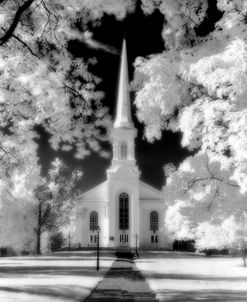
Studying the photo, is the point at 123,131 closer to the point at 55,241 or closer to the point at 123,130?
the point at 123,130

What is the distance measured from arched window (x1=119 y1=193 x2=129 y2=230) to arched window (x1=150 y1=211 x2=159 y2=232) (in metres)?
4.17

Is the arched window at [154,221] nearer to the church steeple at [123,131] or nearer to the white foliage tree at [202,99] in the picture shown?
the church steeple at [123,131]

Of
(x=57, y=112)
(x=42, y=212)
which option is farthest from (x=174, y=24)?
(x=42, y=212)

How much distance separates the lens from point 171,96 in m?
10.5

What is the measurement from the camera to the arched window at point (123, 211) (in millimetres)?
75000

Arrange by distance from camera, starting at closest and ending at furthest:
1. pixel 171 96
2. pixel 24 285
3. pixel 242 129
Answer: pixel 242 129, pixel 171 96, pixel 24 285

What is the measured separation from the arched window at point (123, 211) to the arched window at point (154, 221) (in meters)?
4.17

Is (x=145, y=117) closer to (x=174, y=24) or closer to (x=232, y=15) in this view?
(x=174, y=24)

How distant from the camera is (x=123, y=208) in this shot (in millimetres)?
76000

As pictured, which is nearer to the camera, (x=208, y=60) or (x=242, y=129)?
(x=242, y=129)

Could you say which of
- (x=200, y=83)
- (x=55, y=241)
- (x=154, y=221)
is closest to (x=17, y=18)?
(x=200, y=83)

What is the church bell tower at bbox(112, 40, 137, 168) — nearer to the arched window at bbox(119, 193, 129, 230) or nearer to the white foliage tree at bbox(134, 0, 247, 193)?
the arched window at bbox(119, 193, 129, 230)

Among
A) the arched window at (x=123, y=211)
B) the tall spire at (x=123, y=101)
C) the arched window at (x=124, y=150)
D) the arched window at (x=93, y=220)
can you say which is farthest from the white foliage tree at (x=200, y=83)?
the tall spire at (x=123, y=101)

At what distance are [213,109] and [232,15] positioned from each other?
2164mm
